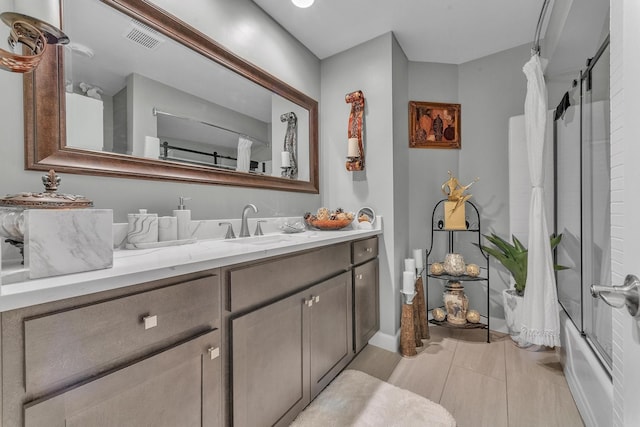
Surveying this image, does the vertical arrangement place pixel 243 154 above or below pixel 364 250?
above

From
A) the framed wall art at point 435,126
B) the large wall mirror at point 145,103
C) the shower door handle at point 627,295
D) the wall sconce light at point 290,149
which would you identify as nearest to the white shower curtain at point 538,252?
the framed wall art at point 435,126

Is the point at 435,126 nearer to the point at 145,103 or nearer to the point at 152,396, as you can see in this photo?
the point at 145,103

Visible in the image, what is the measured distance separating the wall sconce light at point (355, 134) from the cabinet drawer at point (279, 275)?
87 centimetres

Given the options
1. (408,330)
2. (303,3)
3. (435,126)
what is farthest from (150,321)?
(435,126)

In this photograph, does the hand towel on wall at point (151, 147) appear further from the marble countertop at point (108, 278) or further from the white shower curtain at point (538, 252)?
the white shower curtain at point (538, 252)

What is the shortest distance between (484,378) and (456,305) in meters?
0.63

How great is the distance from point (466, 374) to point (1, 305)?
2254 mm

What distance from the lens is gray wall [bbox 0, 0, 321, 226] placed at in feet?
3.24

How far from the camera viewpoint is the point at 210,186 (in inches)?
65.7

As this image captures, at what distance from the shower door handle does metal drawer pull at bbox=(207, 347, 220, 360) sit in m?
1.06

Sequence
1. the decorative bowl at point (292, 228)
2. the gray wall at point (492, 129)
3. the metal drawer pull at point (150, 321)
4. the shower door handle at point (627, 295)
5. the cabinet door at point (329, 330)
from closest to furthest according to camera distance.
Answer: the shower door handle at point (627, 295), the metal drawer pull at point (150, 321), the cabinet door at point (329, 330), the decorative bowl at point (292, 228), the gray wall at point (492, 129)

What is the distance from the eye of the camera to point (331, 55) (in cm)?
256

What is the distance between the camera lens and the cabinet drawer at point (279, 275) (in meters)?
1.03

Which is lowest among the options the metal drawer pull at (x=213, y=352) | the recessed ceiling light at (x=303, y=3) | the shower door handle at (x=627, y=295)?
the metal drawer pull at (x=213, y=352)
